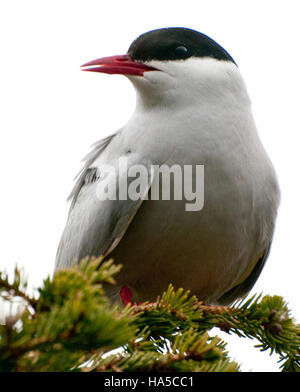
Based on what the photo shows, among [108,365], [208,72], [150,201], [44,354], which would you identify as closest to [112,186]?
[150,201]

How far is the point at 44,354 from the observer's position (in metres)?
1.83

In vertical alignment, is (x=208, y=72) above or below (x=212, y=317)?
above

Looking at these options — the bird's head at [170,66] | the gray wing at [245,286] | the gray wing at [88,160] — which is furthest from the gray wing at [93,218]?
the gray wing at [245,286]

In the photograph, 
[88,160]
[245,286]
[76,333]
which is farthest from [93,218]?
[76,333]

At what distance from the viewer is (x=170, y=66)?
13.5 feet

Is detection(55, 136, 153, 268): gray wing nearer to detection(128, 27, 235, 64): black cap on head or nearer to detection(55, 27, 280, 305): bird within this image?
detection(55, 27, 280, 305): bird

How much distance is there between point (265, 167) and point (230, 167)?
16.2 inches

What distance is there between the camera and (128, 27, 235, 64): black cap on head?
415 centimetres

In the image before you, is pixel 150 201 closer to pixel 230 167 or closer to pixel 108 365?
pixel 230 167

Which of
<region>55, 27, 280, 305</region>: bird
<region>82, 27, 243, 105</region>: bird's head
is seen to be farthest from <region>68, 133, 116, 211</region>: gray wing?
<region>82, 27, 243, 105</region>: bird's head

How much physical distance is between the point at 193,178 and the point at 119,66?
103 cm

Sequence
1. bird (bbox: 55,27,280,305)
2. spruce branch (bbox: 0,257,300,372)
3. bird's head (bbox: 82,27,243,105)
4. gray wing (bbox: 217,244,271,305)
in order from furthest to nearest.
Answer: gray wing (bbox: 217,244,271,305) → bird's head (bbox: 82,27,243,105) → bird (bbox: 55,27,280,305) → spruce branch (bbox: 0,257,300,372)

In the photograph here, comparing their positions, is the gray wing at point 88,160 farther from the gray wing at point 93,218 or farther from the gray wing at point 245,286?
the gray wing at point 245,286

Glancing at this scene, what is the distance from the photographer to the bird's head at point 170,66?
4.12 m
